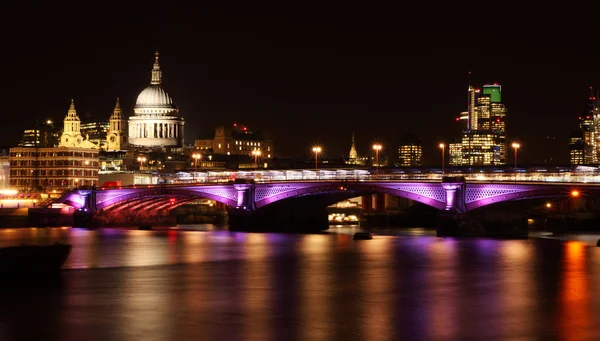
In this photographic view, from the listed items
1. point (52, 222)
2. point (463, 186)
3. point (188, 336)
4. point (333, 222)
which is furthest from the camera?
point (333, 222)

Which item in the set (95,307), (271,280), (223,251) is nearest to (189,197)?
(223,251)

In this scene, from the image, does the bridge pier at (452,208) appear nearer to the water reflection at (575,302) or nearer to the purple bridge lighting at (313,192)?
the purple bridge lighting at (313,192)

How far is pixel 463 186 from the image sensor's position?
102 meters

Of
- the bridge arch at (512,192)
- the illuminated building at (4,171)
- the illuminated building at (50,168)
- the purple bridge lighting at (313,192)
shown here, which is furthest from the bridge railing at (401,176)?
the illuminated building at (4,171)

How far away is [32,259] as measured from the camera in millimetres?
66750

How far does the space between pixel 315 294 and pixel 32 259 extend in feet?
58.7

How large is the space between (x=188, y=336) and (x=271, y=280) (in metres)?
20.3

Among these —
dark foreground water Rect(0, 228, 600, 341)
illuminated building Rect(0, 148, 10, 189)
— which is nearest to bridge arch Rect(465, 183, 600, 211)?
dark foreground water Rect(0, 228, 600, 341)

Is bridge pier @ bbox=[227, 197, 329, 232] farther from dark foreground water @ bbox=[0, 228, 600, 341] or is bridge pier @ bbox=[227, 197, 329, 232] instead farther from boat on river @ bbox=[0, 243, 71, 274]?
boat on river @ bbox=[0, 243, 71, 274]

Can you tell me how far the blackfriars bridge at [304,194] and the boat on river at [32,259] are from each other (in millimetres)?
41666

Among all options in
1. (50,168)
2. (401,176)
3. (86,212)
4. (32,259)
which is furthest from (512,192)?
(50,168)

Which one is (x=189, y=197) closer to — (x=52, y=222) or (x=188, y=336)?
(x=52, y=222)

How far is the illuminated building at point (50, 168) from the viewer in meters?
180

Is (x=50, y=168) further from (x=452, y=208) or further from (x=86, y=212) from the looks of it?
(x=452, y=208)
